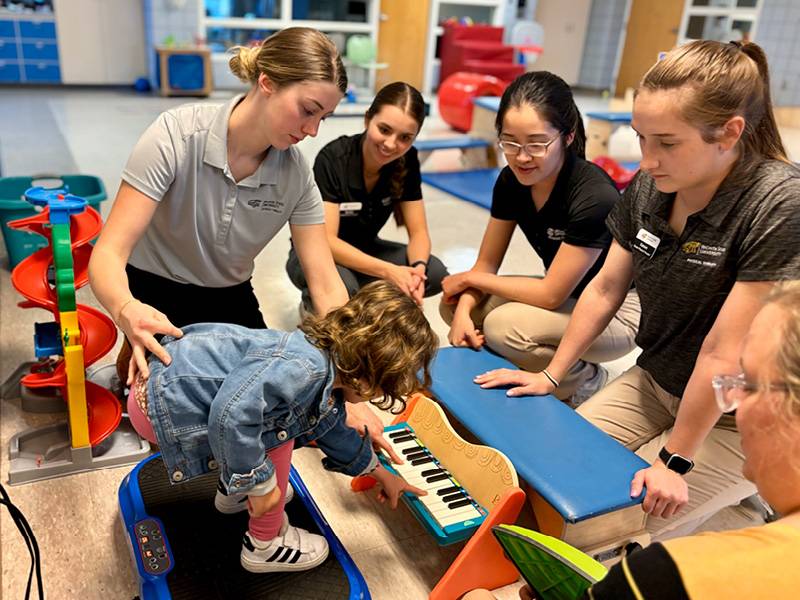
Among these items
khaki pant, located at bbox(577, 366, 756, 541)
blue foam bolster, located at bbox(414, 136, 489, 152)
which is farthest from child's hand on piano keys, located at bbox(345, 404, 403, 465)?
blue foam bolster, located at bbox(414, 136, 489, 152)

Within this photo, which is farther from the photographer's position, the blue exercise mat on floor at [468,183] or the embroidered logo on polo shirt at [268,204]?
the blue exercise mat on floor at [468,183]

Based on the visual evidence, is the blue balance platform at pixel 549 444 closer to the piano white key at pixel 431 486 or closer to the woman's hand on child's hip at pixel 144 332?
the piano white key at pixel 431 486

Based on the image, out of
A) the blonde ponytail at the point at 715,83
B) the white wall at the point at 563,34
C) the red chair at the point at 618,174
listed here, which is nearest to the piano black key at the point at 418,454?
the blonde ponytail at the point at 715,83

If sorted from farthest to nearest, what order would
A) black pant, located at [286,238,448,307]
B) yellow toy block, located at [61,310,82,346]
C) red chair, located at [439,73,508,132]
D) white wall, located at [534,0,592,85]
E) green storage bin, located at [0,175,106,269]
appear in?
white wall, located at [534,0,592,85]
red chair, located at [439,73,508,132]
green storage bin, located at [0,175,106,269]
black pant, located at [286,238,448,307]
yellow toy block, located at [61,310,82,346]

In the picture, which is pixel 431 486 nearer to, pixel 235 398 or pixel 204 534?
pixel 204 534

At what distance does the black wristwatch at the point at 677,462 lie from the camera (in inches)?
62.7

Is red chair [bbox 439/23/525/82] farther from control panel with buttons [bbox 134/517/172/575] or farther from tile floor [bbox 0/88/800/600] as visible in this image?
control panel with buttons [bbox 134/517/172/575]

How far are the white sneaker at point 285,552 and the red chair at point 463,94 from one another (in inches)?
225

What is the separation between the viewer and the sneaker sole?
4.99 feet

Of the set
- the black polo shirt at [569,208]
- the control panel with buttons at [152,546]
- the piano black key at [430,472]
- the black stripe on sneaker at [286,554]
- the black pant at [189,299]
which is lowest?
the control panel with buttons at [152,546]

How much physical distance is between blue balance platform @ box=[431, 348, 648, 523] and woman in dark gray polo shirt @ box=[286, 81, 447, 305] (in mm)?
522

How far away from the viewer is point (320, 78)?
1.67 meters

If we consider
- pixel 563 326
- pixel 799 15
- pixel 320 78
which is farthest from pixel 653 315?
pixel 799 15

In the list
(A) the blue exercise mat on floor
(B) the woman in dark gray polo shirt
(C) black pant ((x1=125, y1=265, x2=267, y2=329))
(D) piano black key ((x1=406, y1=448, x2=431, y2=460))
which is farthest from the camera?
(A) the blue exercise mat on floor
